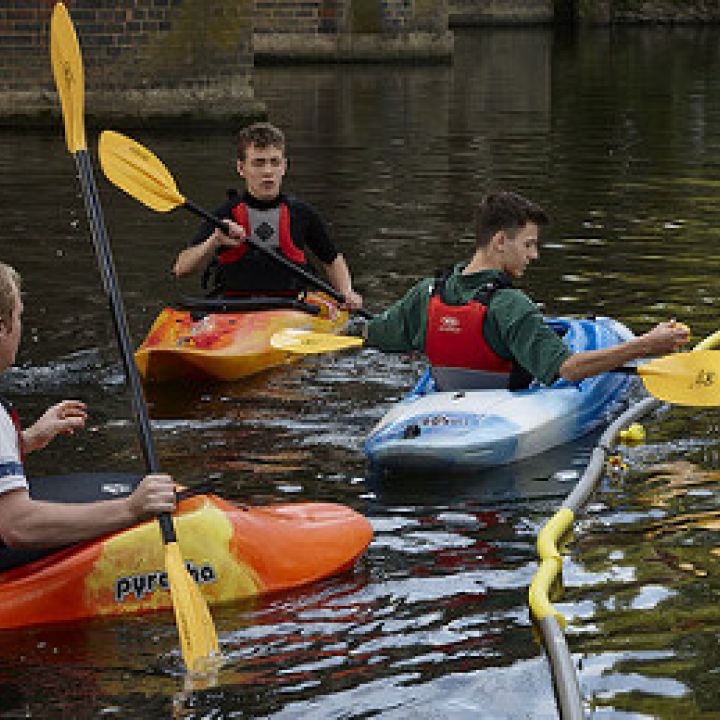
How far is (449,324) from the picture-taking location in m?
6.34

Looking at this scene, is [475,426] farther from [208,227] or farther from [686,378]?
[208,227]

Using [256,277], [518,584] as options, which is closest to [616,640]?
[518,584]

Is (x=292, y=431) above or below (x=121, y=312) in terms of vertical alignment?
below

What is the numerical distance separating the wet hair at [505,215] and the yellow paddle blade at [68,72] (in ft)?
5.00

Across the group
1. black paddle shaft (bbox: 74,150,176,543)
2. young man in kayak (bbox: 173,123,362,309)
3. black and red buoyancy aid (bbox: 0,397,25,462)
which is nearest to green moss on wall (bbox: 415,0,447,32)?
young man in kayak (bbox: 173,123,362,309)

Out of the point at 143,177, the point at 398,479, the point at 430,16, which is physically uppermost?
the point at 430,16

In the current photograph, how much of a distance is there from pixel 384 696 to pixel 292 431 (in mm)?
2834

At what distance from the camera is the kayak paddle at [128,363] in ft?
14.5

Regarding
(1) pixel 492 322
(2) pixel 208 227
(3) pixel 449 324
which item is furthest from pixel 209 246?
(1) pixel 492 322

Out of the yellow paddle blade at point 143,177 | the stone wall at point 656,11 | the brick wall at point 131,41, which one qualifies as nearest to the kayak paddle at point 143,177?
the yellow paddle blade at point 143,177

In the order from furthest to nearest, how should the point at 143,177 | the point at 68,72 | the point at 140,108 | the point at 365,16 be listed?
1. the point at 365,16
2. the point at 140,108
3. the point at 143,177
4. the point at 68,72

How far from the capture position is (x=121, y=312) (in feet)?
18.1

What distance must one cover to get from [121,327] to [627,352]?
1.72m

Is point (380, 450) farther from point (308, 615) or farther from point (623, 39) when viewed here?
point (623, 39)
